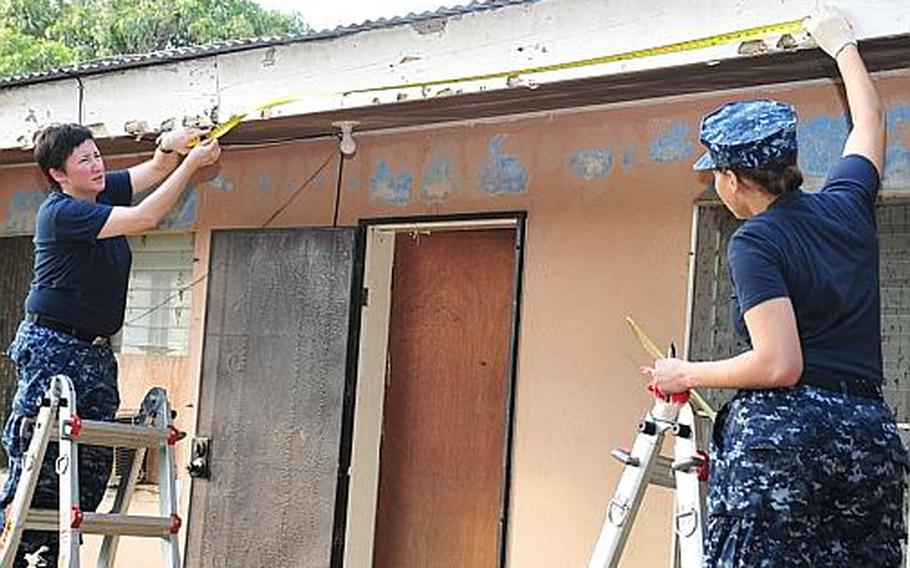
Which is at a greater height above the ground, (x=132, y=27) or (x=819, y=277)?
(x=132, y=27)

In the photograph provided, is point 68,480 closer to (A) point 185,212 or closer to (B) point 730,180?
(B) point 730,180

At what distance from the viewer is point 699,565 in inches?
130

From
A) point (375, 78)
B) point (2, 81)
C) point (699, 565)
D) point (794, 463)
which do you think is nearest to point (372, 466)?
point (375, 78)

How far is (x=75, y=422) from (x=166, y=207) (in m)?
0.74

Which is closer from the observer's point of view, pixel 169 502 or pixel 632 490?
pixel 632 490

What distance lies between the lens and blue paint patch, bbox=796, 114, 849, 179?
4.82 meters

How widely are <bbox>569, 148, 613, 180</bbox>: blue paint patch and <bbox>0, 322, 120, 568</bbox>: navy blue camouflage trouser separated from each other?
202 centimetres

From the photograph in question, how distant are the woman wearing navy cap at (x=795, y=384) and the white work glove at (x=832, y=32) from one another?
53 cm

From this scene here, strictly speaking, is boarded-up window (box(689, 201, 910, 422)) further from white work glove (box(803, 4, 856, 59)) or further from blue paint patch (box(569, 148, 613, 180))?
white work glove (box(803, 4, 856, 59))

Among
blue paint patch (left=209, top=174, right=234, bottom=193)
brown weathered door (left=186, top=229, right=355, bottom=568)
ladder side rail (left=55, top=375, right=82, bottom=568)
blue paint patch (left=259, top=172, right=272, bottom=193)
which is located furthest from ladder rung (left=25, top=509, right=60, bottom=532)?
blue paint patch (left=209, top=174, right=234, bottom=193)

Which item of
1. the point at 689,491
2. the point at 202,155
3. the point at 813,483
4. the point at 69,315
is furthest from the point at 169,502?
the point at 813,483

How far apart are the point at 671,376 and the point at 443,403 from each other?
3.61 m

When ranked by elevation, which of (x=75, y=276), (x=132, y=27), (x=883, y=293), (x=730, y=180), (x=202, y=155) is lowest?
(x=75, y=276)

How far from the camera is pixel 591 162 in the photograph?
18.4 ft
